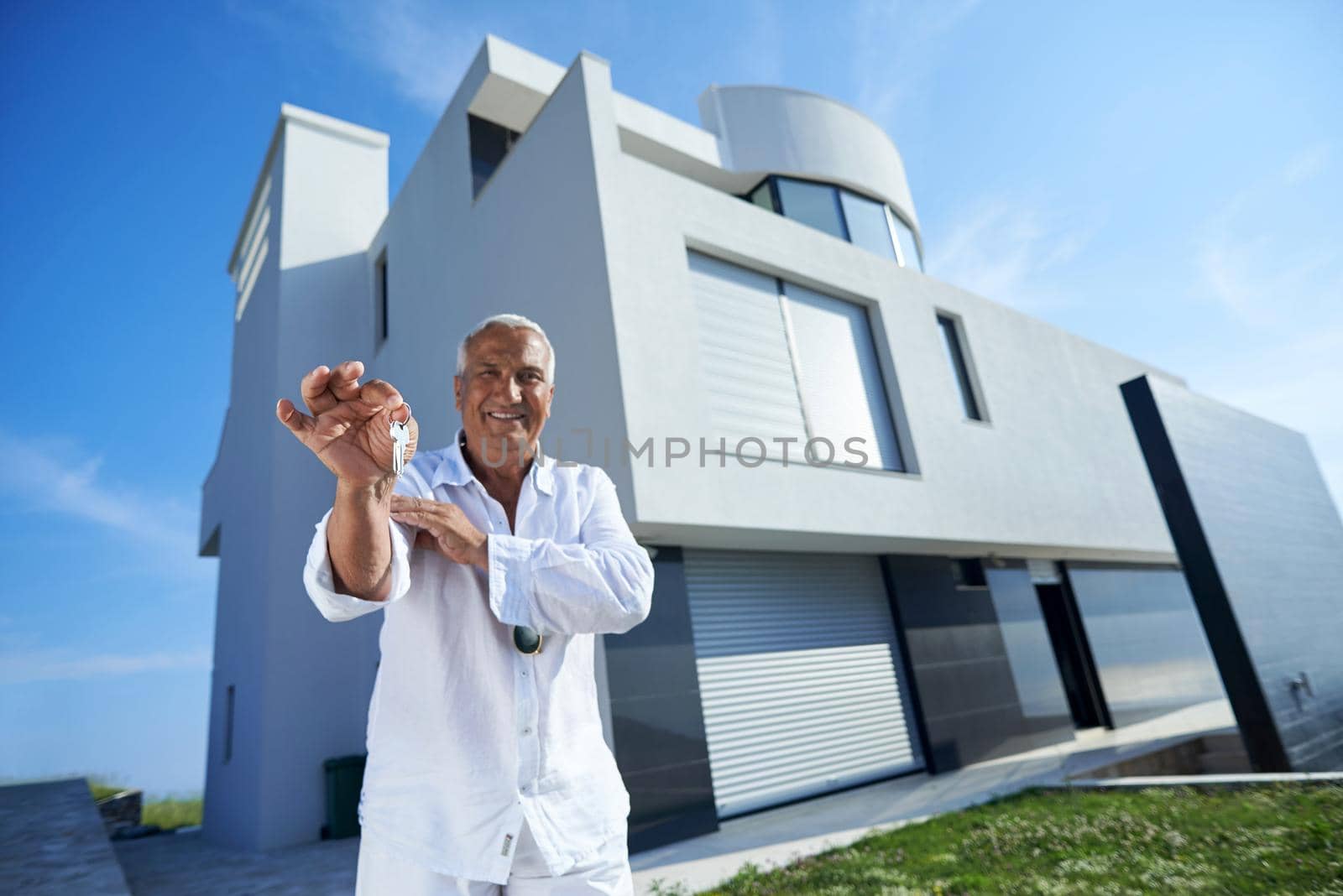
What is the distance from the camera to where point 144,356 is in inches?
1213

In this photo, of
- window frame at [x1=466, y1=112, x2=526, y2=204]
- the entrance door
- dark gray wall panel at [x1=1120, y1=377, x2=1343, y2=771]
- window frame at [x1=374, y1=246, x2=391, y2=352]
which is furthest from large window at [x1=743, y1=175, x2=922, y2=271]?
the entrance door

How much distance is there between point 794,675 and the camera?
25.7ft

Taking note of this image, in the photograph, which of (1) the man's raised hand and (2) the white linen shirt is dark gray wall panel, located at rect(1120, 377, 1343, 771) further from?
(1) the man's raised hand

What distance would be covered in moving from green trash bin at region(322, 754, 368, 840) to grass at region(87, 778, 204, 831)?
7.18 metres

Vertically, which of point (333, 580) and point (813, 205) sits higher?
point (813, 205)

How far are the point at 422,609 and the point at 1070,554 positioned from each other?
12.5 meters

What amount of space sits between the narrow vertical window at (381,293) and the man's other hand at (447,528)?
10382 millimetres

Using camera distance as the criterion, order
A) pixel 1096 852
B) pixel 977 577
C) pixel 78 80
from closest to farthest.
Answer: pixel 1096 852
pixel 977 577
pixel 78 80

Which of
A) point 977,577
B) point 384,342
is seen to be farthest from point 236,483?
point 977,577

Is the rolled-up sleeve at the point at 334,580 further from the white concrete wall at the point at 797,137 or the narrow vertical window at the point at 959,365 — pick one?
the white concrete wall at the point at 797,137

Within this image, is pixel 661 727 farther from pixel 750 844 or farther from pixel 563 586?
pixel 563 586

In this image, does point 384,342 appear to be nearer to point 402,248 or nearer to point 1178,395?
point 402,248

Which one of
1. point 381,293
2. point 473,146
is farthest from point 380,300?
point 473,146

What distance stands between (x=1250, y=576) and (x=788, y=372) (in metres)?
5.29
